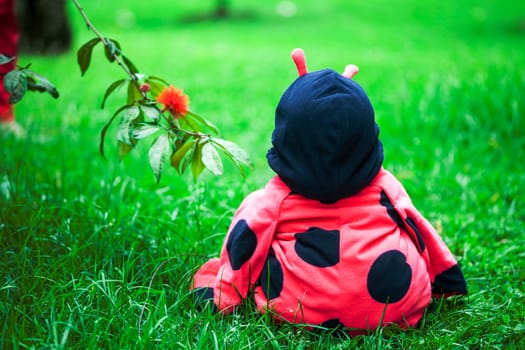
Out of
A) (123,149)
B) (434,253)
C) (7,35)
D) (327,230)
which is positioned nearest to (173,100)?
(123,149)

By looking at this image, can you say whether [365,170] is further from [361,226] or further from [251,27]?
[251,27]

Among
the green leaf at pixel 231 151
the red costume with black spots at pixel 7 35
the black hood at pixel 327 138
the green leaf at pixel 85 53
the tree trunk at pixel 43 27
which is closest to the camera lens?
the black hood at pixel 327 138

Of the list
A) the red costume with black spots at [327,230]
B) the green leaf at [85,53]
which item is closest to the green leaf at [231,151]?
the red costume with black spots at [327,230]

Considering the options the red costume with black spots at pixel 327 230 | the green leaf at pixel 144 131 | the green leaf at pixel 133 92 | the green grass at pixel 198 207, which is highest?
the green leaf at pixel 133 92

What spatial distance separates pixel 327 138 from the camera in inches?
63.9

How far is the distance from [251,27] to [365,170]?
41.4ft

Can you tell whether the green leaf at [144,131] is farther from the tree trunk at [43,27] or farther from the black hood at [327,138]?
the tree trunk at [43,27]

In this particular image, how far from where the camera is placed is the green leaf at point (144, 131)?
1.71 m

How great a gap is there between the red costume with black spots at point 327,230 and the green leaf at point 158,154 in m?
0.33

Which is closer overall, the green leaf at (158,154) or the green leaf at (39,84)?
the green leaf at (158,154)

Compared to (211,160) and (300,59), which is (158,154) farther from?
(300,59)

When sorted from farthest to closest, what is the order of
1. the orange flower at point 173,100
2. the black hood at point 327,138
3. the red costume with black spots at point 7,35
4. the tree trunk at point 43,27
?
1. the tree trunk at point 43,27
2. the red costume with black spots at point 7,35
3. the orange flower at point 173,100
4. the black hood at point 327,138

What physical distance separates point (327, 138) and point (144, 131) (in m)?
0.59

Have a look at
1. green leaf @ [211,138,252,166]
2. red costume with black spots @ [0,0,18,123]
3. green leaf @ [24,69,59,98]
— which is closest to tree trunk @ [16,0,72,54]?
red costume with black spots @ [0,0,18,123]
